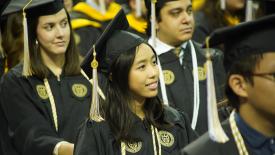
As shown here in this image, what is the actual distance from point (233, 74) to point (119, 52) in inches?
49.5

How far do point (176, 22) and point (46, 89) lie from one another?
1139mm

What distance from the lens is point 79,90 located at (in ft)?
20.4

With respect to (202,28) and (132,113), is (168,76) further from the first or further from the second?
(202,28)

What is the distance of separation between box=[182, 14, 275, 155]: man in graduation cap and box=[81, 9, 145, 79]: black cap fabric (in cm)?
119

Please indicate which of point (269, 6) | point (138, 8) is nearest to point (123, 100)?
point (269, 6)

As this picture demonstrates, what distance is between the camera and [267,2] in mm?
5336

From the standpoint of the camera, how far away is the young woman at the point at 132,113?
4980 millimetres

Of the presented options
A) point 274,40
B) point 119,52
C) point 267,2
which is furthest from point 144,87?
point 274,40

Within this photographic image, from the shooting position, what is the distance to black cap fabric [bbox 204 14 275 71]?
398 centimetres

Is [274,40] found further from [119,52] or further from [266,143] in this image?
[119,52]

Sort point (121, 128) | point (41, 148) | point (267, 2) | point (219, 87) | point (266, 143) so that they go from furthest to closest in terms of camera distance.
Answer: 1. point (219, 87)
2. point (41, 148)
3. point (267, 2)
4. point (121, 128)
5. point (266, 143)

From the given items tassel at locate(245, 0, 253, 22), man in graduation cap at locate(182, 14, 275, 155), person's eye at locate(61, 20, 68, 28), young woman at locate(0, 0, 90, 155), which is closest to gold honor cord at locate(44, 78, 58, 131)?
young woman at locate(0, 0, 90, 155)

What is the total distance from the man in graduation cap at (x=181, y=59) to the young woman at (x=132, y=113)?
3.86 feet

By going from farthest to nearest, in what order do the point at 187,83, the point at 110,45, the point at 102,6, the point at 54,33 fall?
the point at 102,6 → the point at 187,83 → the point at 54,33 → the point at 110,45
